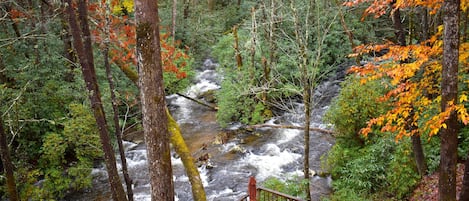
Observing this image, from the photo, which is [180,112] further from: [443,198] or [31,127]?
[443,198]

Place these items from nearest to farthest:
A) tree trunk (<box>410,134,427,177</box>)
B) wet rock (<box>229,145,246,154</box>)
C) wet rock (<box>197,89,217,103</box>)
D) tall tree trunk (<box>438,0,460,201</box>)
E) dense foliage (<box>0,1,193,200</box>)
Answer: tall tree trunk (<box>438,0,460,201</box>) < tree trunk (<box>410,134,427,177</box>) < dense foliage (<box>0,1,193,200</box>) < wet rock (<box>229,145,246,154</box>) < wet rock (<box>197,89,217,103</box>)

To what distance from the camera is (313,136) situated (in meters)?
15.7

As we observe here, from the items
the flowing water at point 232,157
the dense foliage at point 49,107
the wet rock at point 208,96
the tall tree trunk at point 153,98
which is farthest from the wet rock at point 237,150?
the tall tree trunk at point 153,98

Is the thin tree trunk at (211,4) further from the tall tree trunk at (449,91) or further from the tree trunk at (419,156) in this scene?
the tall tree trunk at (449,91)

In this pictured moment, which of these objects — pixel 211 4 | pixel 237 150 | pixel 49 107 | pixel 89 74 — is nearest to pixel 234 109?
pixel 237 150

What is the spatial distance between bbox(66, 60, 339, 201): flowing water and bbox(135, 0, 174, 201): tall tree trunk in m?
6.26

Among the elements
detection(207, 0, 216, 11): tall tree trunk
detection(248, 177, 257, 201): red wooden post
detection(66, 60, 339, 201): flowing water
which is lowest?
detection(66, 60, 339, 201): flowing water

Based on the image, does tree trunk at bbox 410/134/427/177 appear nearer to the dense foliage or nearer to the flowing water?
the flowing water

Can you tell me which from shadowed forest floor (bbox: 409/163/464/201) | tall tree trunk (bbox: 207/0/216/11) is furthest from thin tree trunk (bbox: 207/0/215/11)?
shadowed forest floor (bbox: 409/163/464/201)

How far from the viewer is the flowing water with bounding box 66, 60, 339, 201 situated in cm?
1211

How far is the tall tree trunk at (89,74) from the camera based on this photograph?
22.4ft

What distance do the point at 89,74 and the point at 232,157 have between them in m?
8.45

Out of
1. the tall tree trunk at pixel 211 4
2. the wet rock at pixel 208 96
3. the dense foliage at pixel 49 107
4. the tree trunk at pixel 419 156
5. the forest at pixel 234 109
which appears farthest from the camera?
the tall tree trunk at pixel 211 4

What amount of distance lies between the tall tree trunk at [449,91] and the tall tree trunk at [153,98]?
457 cm
